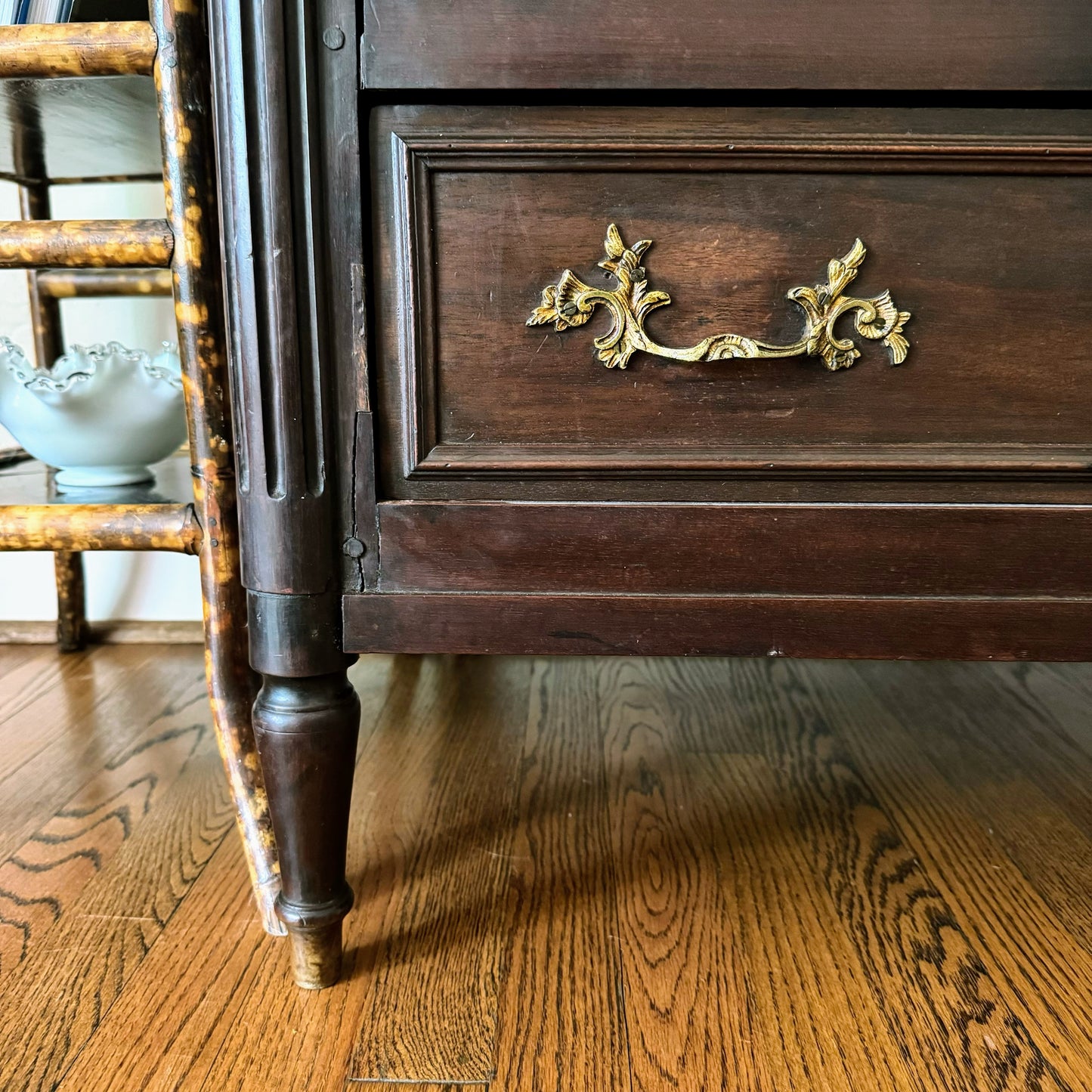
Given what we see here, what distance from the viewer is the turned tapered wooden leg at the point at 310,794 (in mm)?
509

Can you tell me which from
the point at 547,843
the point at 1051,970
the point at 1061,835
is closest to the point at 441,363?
the point at 547,843

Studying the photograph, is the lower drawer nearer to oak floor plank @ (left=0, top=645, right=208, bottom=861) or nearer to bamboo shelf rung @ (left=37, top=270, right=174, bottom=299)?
oak floor plank @ (left=0, top=645, right=208, bottom=861)

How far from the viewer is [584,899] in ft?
2.09

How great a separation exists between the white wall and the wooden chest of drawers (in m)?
0.71

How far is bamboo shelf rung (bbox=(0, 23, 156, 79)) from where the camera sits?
1.73ft

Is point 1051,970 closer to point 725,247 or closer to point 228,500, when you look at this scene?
point 725,247

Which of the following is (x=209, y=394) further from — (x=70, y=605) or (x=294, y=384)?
(x=70, y=605)

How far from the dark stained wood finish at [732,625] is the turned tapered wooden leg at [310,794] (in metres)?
0.04

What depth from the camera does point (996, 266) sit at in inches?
18.6

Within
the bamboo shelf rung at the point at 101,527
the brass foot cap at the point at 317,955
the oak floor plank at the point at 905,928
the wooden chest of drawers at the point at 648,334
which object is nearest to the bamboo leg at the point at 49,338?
the bamboo shelf rung at the point at 101,527

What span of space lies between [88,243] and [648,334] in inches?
13.1

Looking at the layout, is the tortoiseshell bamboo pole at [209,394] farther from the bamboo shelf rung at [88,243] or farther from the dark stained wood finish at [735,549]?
the dark stained wood finish at [735,549]

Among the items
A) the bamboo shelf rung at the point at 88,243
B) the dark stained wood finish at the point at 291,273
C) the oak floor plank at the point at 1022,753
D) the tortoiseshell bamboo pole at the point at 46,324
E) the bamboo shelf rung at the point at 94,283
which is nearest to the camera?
the dark stained wood finish at the point at 291,273

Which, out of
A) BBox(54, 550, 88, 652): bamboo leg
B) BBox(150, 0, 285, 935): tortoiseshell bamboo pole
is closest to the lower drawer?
BBox(150, 0, 285, 935): tortoiseshell bamboo pole
